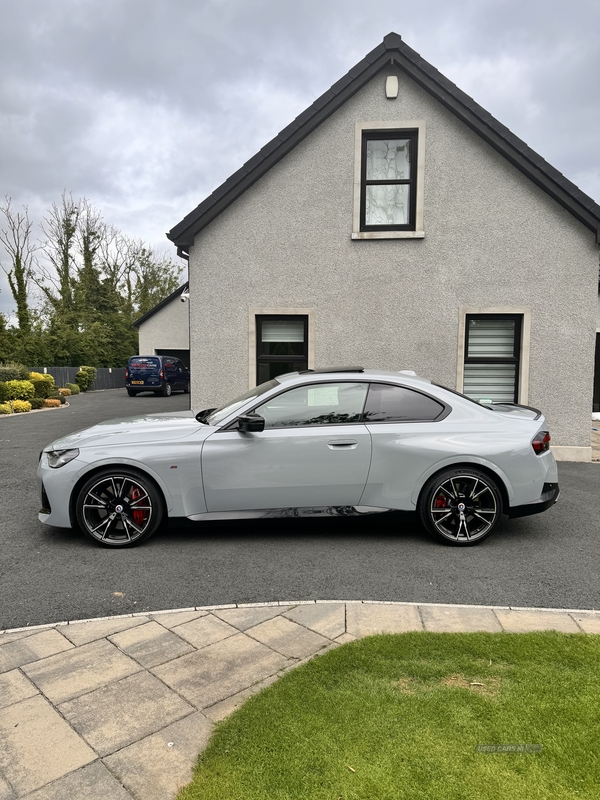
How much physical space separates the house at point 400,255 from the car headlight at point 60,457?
14.9 feet

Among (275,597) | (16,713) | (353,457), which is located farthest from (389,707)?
(353,457)

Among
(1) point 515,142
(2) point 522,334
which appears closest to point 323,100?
(1) point 515,142

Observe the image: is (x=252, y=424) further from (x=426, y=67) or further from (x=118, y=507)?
(x=426, y=67)

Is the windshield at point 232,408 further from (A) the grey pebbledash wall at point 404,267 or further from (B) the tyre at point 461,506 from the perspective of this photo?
(A) the grey pebbledash wall at point 404,267

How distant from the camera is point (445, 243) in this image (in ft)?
28.2

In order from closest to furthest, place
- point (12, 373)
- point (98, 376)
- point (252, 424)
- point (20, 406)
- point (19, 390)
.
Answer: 1. point (252, 424)
2. point (20, 406)
3. point (19, 390)
4. point (12, 373)
5. point (98, 376)

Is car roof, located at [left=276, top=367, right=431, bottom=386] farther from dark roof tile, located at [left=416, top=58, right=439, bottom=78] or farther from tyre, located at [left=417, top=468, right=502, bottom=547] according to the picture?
dark roof tile, located at [left=416, top=58, right=439, bottom=78]

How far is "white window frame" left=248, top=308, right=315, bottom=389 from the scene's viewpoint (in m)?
8.83

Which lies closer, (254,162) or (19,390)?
(254,162)

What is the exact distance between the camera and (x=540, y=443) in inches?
182

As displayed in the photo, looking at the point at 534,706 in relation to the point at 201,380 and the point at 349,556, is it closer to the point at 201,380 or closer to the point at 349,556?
the point at 349,556

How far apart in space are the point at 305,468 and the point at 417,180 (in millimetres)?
6114

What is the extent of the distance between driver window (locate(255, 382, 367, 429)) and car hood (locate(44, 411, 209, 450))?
1.90ft

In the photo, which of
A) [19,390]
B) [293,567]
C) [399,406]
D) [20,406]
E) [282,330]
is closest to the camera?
[293,567]
